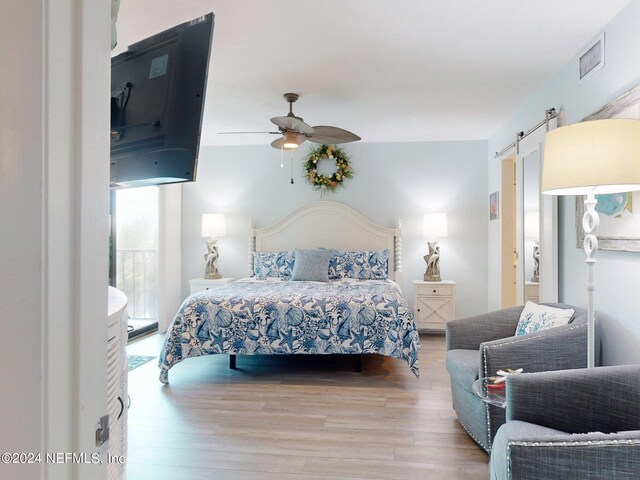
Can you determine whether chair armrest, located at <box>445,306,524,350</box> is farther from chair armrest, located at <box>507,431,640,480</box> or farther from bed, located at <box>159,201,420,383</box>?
chair armrest, located at <box>507,431,640,480</box>

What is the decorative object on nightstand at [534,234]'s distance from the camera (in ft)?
11.3

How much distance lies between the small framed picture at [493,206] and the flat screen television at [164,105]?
13.7 ft

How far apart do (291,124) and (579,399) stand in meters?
2.69

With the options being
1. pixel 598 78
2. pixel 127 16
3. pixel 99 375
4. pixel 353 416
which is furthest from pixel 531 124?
pixel 99 375

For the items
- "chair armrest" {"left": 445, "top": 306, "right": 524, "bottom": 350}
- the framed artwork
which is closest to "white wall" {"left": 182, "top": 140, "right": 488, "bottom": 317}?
"chair armrest" {"left": 445, "top": 306, "right": 524, "bottom": 350}

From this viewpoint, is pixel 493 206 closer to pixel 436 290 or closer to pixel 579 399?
pixel 436 290

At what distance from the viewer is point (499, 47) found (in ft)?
9.10

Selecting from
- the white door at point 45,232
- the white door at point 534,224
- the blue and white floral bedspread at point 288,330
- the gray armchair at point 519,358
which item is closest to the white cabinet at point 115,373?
the white door at point 45,232

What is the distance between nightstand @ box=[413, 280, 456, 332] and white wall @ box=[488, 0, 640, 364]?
193 centimetres

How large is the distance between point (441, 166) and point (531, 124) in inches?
65.9

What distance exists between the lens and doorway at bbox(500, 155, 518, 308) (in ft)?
14.9

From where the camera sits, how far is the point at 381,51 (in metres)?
2.82

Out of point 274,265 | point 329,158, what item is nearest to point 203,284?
point 274,265

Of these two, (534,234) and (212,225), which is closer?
(534,234)
